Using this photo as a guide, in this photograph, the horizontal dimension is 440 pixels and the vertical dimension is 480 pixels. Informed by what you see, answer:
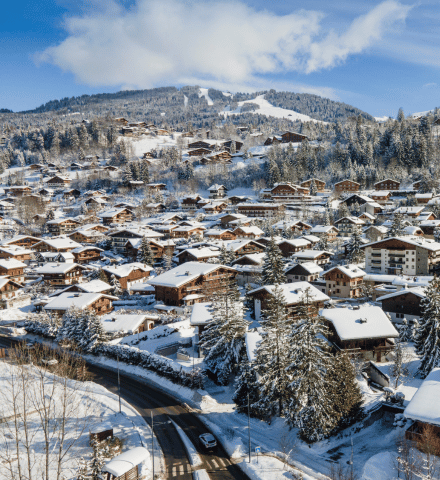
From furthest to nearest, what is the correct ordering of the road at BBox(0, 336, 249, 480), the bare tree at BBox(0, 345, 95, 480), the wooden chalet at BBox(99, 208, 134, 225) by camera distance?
the wooden chalet at BBox(99, 208, 134, 225), the road at BBox(0, 336, 249, 480), the bare tree at BBox(0, 345, 95, 480)

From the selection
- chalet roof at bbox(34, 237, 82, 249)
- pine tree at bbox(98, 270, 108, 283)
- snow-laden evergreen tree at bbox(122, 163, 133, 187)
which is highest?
snow-laden evergreen tree at bbox(122, 163, 133, 187)

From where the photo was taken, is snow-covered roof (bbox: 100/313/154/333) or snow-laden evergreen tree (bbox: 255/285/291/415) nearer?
snow-laden evergreen tree (bbox: 255/285/291/415)

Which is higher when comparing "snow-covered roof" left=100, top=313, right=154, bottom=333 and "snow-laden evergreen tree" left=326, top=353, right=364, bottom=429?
"snow-covered roof" left=100, top=313, right=154, bottom=333

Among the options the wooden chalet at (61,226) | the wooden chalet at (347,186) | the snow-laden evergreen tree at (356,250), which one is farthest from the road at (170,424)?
the wooden chalet at (347,186)

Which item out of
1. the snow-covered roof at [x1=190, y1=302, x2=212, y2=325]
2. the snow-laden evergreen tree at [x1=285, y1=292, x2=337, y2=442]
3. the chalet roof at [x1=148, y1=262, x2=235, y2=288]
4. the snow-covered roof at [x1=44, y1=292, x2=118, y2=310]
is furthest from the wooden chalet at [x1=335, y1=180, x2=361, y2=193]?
the snow-laden evergreen tree at [x1=285, y1=292, x2=337, y2=442]

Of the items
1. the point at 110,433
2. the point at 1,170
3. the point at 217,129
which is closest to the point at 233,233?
the point at 110,433

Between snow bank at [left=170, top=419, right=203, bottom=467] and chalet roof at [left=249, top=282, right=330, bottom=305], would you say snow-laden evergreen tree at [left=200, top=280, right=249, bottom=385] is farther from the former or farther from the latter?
chalet roof at [left=249, top=282, right=330, bottom=305]

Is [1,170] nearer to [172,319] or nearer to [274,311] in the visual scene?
[172,319]
